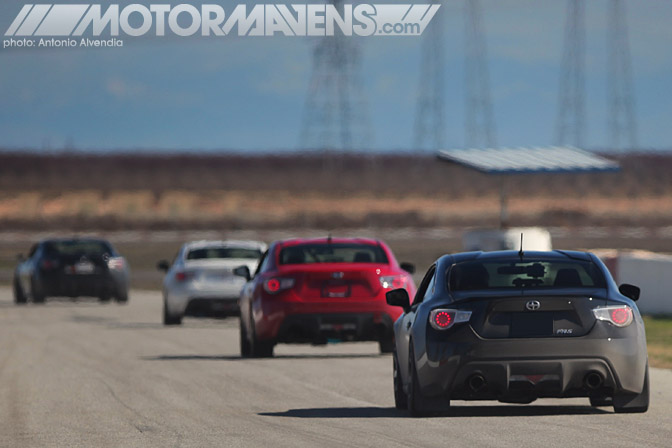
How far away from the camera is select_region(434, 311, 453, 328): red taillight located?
11797 millimetres

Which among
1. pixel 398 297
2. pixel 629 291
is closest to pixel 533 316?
pixel 629 291

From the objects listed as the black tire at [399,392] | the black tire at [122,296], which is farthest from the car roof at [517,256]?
the black tire at [122,296]

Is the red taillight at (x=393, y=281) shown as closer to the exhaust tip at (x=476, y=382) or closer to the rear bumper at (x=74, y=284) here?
the exhaust tip at (x=476, y=382)

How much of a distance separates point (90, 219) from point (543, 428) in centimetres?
7439

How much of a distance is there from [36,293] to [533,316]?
24.6 m

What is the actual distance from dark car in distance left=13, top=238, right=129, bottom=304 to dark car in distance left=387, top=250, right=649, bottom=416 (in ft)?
74.1

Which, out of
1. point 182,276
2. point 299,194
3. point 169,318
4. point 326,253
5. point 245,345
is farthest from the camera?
point 299,194

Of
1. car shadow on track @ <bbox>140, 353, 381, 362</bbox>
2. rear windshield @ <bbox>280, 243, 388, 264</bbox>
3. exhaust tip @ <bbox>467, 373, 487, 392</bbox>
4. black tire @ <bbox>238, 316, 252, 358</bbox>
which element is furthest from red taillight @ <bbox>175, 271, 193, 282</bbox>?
exhaust tip @ <bbox>467, 373, 487, 392</bbox>

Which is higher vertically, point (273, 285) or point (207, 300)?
point (273, 285)

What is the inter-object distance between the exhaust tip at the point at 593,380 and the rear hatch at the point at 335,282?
6.80 meters

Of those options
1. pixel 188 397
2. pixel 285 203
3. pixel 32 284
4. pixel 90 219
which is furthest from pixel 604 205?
pixel 188 397

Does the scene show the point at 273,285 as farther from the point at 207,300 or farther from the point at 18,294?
the point at 18,294

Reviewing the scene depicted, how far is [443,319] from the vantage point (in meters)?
11.8

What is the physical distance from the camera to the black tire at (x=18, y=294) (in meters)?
36.0
